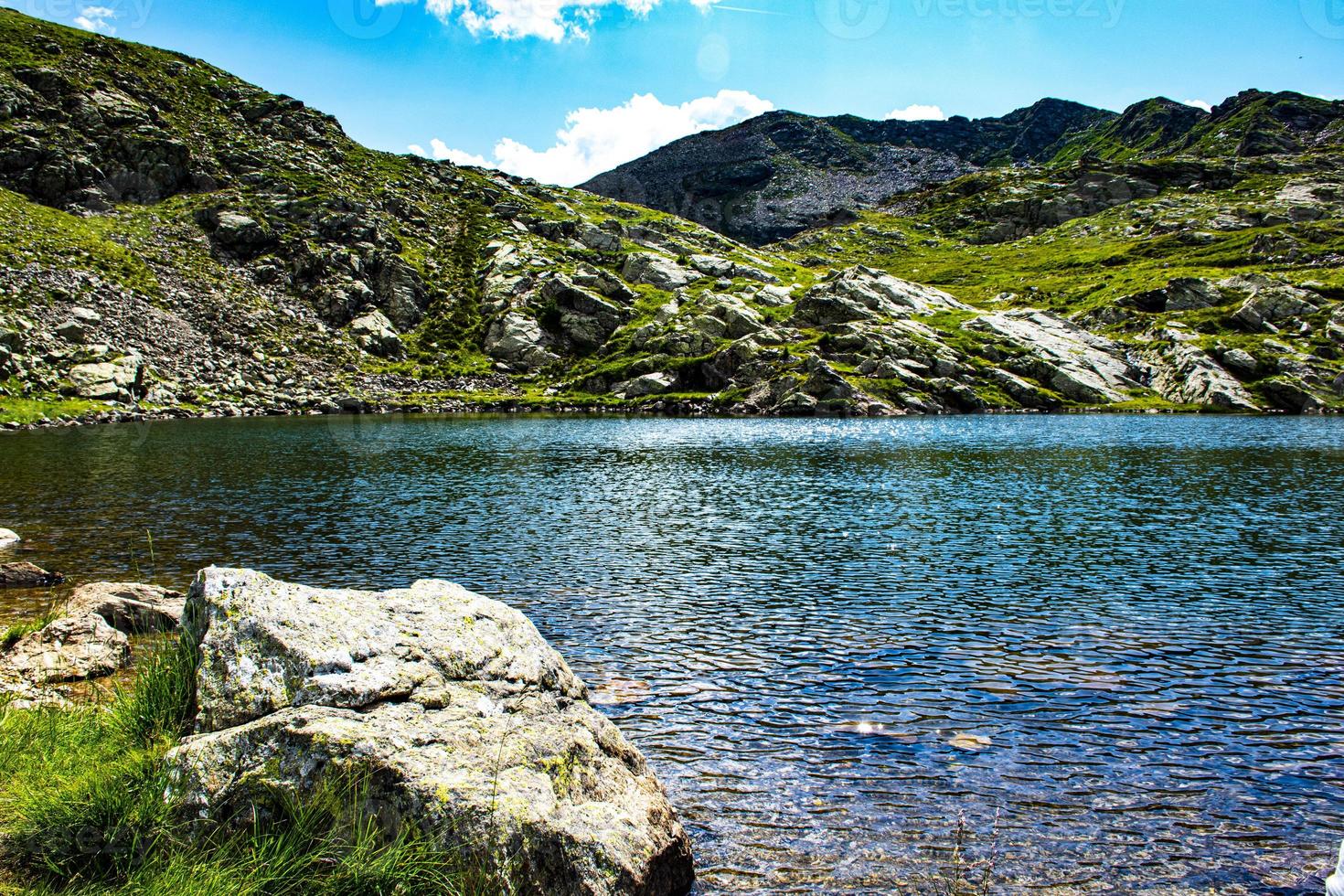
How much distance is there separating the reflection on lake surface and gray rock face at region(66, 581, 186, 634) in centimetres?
429

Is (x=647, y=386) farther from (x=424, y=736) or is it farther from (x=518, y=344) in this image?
(x=424, y=736)

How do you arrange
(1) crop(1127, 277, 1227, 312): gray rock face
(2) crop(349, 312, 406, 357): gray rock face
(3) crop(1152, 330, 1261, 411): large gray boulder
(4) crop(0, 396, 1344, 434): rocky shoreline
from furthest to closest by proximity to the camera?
(1) crop(1127, 277, 1227, 312): gray rock face, (2) crop(349, 312, 406, 357): gray rock face, (3) crop(1152, 330, 1261, 411): large gray boulder, (4) crop(0, 396, 1344, 434): rocky shoreline

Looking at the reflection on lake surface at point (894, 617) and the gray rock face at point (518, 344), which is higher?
the gray rock face at point (518, 344)

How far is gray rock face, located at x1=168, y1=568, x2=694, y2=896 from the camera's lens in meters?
9.39

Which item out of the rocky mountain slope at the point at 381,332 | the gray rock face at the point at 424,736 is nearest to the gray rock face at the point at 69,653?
the gray rock face at the point at 424,736

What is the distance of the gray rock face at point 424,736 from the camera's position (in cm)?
939

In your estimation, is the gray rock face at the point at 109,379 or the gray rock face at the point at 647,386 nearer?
the gray rock face at the point at 109,379

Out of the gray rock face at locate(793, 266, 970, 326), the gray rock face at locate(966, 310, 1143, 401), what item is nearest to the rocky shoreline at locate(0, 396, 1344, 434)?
the gray rock face at locate(966, 310, 1143, 401)

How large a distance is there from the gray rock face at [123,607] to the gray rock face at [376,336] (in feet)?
564

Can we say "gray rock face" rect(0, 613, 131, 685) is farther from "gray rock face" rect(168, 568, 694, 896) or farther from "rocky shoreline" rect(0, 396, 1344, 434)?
"rocky shoreline" rect(0, 396, 1344, 434)

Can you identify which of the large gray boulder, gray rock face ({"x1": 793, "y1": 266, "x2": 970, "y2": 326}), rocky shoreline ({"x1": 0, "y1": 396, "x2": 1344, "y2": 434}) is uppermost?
gray rock face ({"x1": 793, "y1": 266, "x2": 970, "y2": 326})

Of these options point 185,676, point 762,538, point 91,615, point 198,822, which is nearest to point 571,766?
point 198,822

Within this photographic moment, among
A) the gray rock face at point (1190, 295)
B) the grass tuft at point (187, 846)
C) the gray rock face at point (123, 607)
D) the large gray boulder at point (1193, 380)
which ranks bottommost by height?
the gray rock face at point (123, 607)

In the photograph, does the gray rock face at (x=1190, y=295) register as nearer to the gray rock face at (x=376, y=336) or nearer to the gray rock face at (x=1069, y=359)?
the gray rock face at (x=1069, y=359)
